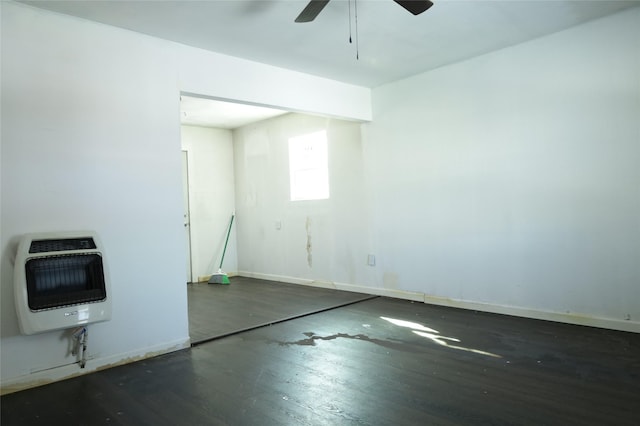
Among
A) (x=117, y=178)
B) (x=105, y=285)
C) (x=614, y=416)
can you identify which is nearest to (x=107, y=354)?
(x=105, y=285)

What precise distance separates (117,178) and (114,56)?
92 centimetres

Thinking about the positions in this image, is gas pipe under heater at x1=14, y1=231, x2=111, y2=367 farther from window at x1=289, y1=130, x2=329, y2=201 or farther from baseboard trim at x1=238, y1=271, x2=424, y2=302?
window at x1=289, y1=130, x2=329, y2=201

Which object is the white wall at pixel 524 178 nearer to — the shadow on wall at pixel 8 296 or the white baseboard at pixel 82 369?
the white baseboard at pixel 82 369

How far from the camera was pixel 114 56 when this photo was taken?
318cm

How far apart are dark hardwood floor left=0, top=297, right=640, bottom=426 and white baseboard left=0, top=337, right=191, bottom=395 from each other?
68 millimetres

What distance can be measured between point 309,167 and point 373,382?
3.98 meters

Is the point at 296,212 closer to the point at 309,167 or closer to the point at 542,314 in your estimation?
the point at 309,167

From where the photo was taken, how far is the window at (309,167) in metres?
5.93

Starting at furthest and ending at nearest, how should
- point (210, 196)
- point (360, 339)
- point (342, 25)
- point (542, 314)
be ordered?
point (210, 196) < point (542, 314) < point (360, 339) < point (342, 25)

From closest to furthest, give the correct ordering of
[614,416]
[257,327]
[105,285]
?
[614,416] → [105,285] → [257,327]

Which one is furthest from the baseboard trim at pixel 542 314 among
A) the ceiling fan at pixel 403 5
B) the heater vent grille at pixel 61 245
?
the heater vent grille at pixel 61 245

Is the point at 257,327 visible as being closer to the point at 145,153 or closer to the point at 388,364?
the point at 388,364

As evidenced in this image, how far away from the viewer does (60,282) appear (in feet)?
8.97

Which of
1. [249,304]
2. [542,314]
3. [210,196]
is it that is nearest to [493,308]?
[542,314]
